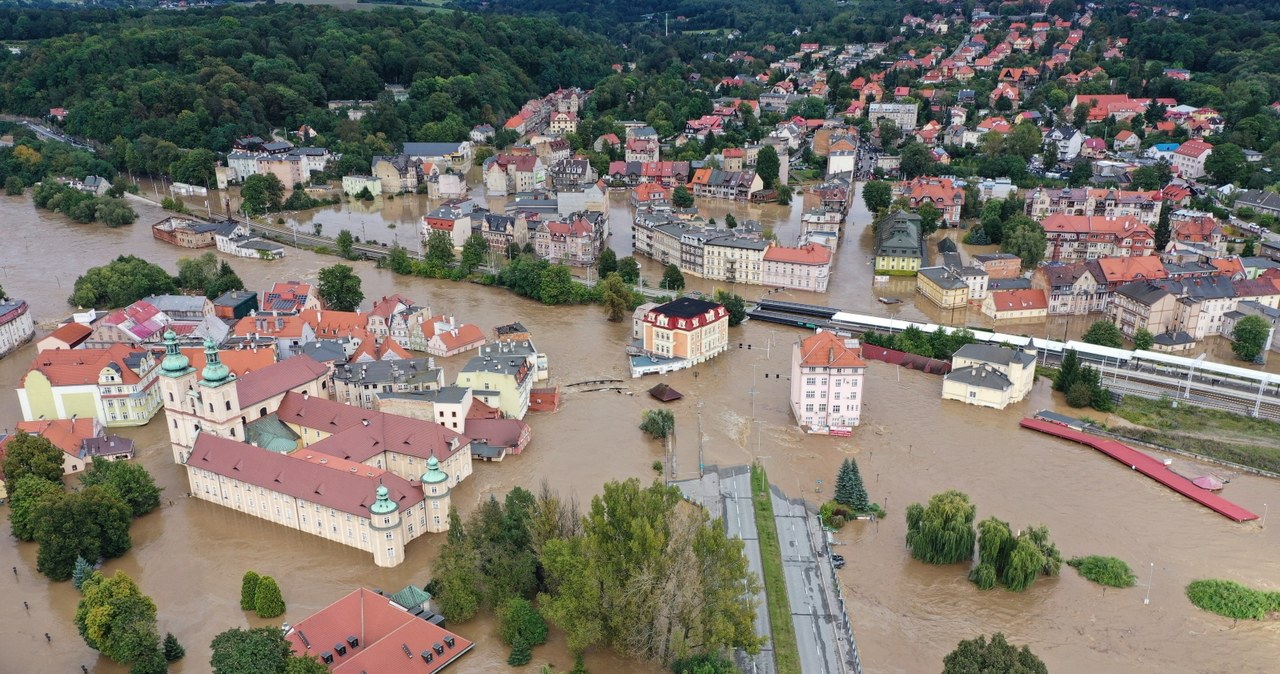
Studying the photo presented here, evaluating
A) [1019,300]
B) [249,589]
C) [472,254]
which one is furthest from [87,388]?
[1019,300]

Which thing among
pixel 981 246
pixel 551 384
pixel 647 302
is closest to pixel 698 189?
pixel 981 246

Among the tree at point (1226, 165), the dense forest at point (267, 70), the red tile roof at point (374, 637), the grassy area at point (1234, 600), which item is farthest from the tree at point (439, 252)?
the tree at point (1226, 165)

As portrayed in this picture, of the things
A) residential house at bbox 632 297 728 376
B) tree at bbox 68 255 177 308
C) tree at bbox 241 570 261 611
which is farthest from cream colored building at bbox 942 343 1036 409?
tree at bbox 68 255 177 308

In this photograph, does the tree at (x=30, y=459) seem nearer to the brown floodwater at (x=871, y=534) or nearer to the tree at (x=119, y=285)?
the brown floodwater at (x=871, y=534)

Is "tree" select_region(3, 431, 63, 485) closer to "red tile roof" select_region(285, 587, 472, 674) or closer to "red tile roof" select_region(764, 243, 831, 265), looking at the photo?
"red tile roof" select_region(285, 587, 472, 674)

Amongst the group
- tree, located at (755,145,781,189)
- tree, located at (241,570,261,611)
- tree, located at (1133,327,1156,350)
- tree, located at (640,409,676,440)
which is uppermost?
tree, located at (755,145,781,189)

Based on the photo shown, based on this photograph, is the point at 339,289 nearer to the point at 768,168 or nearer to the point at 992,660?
the point at 992,660
